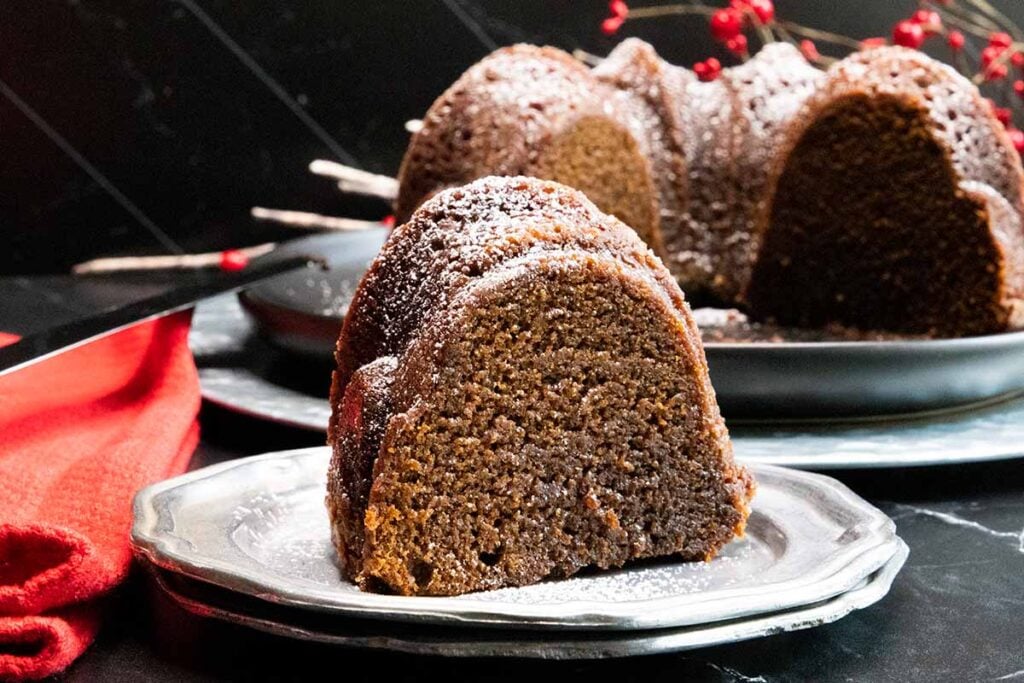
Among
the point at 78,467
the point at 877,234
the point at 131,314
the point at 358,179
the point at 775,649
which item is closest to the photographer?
the point at 775,649

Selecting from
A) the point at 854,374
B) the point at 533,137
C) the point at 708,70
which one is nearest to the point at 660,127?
the point at 708,70

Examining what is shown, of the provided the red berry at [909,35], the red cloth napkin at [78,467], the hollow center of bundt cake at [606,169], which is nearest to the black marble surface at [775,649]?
the red cloth napkin at [78,467]

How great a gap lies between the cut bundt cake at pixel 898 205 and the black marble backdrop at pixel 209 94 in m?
1.10

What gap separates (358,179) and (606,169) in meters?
1.10

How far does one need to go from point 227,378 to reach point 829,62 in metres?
1.79

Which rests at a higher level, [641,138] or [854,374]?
[641,138]

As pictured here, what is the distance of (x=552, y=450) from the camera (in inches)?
51.1

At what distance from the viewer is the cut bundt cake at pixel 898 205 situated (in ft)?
7.27

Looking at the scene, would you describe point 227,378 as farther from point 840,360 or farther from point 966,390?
point 966,390

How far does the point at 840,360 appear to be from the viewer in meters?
1.77

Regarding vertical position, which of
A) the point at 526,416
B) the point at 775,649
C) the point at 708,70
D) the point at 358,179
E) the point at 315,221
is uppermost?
the point at 708,70

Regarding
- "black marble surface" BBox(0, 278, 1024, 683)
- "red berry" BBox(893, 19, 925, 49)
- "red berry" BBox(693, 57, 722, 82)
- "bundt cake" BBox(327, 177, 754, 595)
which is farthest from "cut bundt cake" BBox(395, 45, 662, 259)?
"black marble surface" BBox(0, 278, 1024, 683)

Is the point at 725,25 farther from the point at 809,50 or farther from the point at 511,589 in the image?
the point at 511,589

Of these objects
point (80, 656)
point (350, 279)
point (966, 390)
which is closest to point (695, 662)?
point (80, 656)
